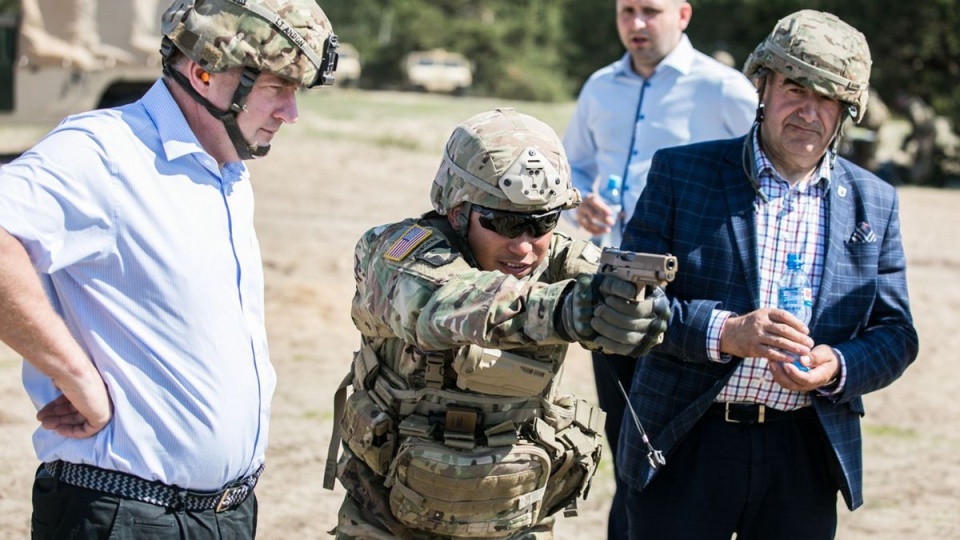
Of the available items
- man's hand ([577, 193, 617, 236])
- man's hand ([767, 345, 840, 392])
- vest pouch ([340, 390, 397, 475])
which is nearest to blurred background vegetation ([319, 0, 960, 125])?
man's hand ([577, 193, 617, 236])

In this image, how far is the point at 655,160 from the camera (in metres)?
4.06

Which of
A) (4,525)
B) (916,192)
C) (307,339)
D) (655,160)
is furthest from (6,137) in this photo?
(655,160)

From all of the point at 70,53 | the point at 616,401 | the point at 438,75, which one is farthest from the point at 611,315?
the point at 438,75

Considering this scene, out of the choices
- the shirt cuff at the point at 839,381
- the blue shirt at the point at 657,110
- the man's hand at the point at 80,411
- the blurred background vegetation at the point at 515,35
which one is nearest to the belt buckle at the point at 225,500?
the man's hand at the point at 80,411

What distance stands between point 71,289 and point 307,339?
6567 mm

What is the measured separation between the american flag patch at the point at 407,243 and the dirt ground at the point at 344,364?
3.03 metres

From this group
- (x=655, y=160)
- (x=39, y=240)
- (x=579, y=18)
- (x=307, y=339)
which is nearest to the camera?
(x=39, y=240)

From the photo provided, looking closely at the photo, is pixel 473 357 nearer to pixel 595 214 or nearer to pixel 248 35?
pixel 248 35

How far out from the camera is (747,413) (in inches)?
153

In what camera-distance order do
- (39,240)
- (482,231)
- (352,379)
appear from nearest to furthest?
(39,240) < (482,231) < (352,379)

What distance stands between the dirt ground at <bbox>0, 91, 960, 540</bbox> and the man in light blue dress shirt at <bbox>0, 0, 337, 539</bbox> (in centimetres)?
292

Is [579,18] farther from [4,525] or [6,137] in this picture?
[4,525]

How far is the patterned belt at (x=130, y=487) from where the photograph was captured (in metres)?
2.94

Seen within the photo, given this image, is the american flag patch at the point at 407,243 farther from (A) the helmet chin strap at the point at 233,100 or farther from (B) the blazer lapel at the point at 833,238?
(B) the blazer lapel at the point at 833,238
